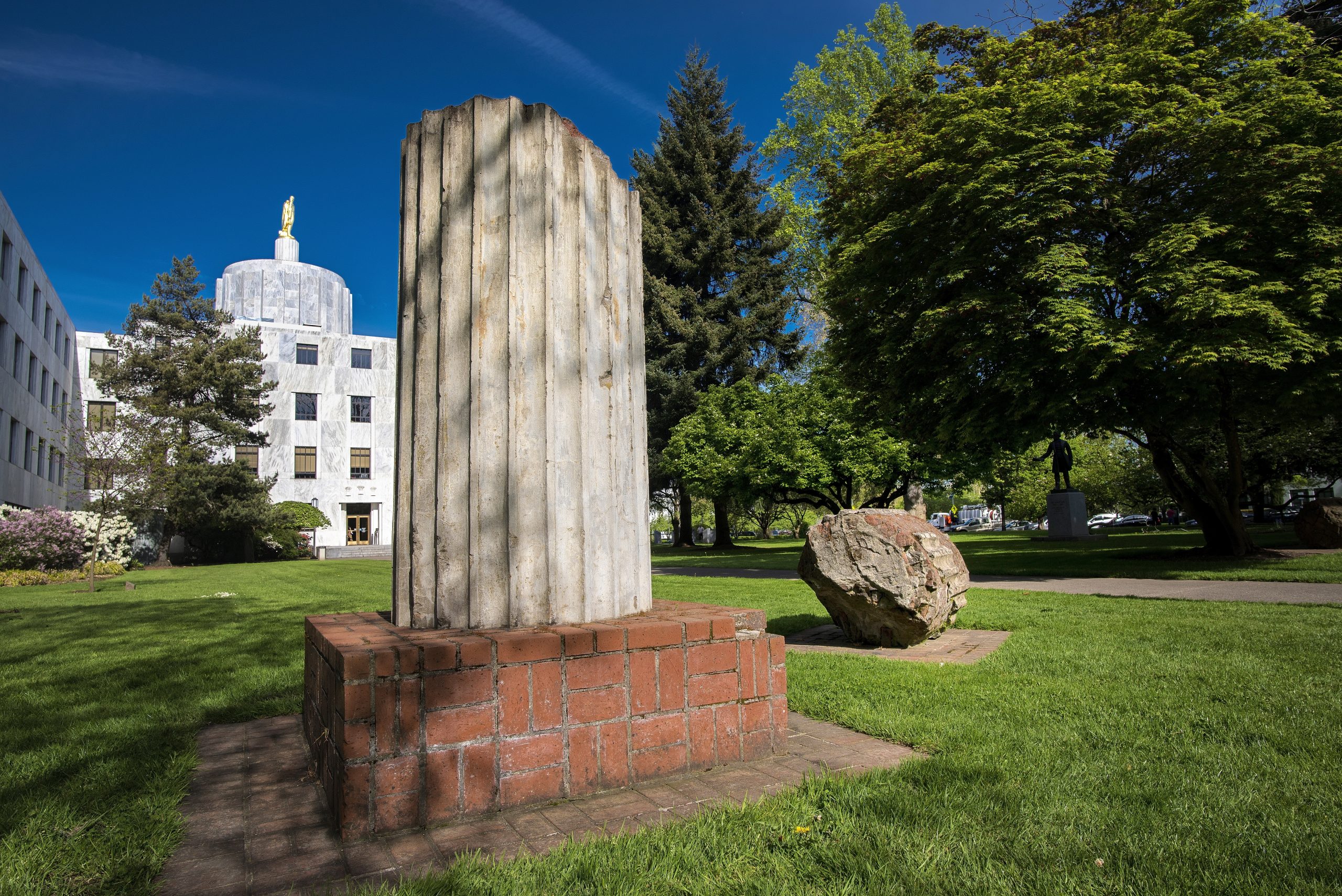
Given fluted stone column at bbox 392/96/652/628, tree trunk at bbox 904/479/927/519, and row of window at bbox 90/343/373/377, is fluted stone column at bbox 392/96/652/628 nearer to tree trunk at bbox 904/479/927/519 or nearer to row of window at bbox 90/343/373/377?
tree trunk at bbox 904/479/927/519

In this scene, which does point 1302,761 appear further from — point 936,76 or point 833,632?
point 936,76

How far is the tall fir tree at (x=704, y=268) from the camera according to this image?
31828 millimetres

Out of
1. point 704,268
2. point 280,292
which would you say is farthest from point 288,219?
point 704,268

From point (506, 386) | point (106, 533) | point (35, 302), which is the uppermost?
point (35, 302)

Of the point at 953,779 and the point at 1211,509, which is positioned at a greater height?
the point at 1211,509

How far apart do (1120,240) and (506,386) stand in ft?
49.8

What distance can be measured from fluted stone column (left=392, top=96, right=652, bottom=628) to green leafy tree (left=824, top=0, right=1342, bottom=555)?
35.3 feet

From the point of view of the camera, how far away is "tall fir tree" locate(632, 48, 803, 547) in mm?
31828

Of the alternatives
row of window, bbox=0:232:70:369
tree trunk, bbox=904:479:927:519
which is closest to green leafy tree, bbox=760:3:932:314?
tree trunk, bbox=904:479:927:519

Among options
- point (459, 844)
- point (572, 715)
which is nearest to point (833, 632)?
point (572, 715)

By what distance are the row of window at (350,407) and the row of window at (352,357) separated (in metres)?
2.29

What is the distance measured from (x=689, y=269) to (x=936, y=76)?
15028 millimetres

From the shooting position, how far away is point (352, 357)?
168 ft

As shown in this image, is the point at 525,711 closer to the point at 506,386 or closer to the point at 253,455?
the point at 506,386
